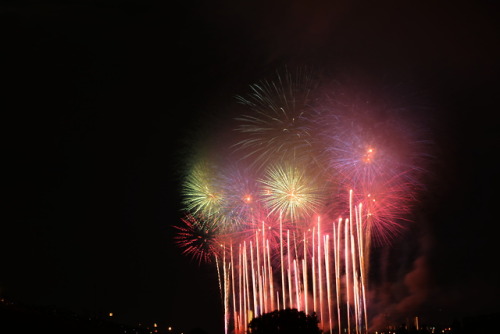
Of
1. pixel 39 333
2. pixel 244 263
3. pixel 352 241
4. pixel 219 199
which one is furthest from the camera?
pixel 244 263

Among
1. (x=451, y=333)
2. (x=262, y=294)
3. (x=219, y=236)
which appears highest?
(x=219, y=236)

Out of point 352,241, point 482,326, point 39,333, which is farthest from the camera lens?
point 352,241

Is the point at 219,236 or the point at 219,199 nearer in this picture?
the point at 219,199

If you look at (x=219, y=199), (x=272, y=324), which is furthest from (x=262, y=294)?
(x=272, y=324)

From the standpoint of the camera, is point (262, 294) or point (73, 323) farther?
point (262, 294)

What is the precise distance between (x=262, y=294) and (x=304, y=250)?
4.73m

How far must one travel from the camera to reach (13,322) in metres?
23.8

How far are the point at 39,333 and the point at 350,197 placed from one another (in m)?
17.4

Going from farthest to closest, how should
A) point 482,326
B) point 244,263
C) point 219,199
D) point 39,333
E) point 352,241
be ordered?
1. point 244,263
2. point 219,199
3. point 352,241
4. point 482,326
5. point 39,333

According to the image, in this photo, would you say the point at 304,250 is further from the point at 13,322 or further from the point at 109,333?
the point at 13,322

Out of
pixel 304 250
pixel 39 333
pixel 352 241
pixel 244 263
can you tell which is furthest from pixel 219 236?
pixel 39 333

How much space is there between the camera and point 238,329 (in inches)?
1695

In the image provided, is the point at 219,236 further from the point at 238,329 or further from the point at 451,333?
the point at 451,333

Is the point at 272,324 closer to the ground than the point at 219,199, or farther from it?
closer to the ground
